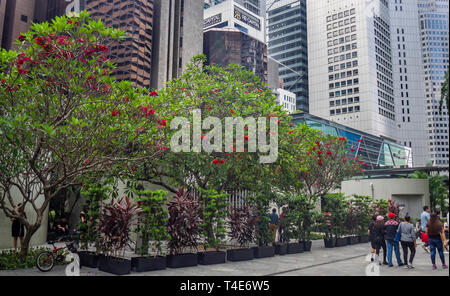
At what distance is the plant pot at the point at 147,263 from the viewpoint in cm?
1127

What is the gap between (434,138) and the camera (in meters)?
146

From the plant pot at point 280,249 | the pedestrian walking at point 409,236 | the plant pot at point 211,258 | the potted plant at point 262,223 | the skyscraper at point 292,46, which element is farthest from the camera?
the skyscraper at point 292,46

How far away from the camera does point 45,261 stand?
11250 millimetres

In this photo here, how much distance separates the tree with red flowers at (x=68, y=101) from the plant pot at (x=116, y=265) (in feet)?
9.47

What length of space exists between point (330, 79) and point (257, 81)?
352 feet

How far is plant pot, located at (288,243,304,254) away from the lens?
16614 mm

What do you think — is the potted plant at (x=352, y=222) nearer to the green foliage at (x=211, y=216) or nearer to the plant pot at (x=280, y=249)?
the plant pot at (x=280, y=249)

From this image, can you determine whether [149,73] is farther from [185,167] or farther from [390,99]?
[390,99]

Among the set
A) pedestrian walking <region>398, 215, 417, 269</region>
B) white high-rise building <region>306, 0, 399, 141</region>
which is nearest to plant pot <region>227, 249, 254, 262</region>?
pedestrian walking <region>398, 215, 417, 269</region>

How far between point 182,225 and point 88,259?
3.28 m

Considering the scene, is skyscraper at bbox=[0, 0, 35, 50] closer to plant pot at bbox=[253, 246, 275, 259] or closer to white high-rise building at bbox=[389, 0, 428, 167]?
plant pot at bbox=[253, 246, 275, 259]

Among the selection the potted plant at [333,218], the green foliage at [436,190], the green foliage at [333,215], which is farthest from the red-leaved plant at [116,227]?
the green foliage at [436,190]
